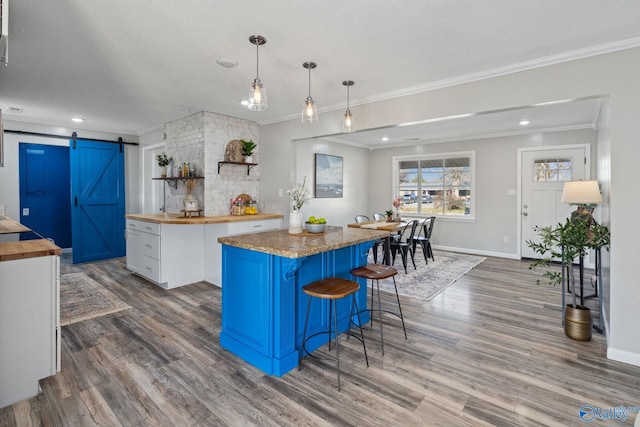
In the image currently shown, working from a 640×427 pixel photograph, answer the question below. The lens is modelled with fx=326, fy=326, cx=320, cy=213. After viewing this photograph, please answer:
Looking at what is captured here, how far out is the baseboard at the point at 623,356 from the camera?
2.47 m

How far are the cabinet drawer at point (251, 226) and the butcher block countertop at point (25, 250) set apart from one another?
2.16 meters

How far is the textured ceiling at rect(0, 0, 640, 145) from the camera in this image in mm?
2107

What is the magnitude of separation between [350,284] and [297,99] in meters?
2.56

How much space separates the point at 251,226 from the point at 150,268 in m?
1.46

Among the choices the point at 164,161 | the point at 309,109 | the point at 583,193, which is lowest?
the point at 583,193

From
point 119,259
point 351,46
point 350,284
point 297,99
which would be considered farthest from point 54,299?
point 119,259

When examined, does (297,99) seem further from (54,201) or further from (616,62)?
(54,201)

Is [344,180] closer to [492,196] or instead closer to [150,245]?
[492,196]

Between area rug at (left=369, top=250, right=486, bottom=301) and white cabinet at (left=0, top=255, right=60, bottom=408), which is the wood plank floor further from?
area rug at (left=369, top=250, right=486, bottom=301)

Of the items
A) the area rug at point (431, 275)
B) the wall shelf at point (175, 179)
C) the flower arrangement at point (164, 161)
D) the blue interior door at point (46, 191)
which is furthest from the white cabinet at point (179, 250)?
the blue interior door at point (46, 191)

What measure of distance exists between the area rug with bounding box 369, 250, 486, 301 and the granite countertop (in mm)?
1657

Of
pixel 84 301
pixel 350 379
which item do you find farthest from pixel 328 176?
pixel 350 379

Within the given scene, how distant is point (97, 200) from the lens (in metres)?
5.92

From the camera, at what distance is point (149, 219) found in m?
4.30
